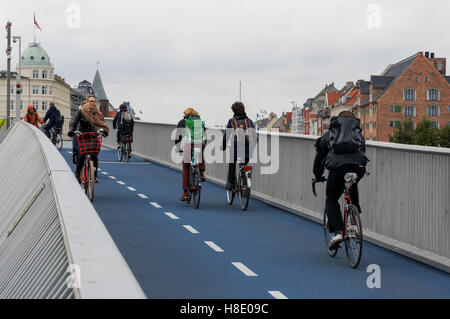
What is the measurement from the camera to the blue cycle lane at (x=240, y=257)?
733 cm

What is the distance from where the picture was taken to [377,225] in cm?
1044

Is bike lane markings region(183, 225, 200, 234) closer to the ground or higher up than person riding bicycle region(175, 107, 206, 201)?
closer to the ground

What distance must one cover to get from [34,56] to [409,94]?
8259 cm

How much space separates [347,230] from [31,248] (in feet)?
11.6

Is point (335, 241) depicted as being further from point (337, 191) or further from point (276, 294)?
point (276, 294)

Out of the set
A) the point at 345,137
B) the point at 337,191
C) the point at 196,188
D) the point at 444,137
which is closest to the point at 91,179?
the point at 196,188

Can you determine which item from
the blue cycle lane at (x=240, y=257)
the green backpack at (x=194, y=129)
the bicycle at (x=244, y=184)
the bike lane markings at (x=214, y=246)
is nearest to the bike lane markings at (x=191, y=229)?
the blue cycle lane at (x=240, y=257)

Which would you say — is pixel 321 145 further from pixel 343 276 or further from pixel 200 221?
pixel 200 221

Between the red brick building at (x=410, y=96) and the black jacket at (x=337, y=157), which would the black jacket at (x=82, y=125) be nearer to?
the black jacket at (x=337, y=157)

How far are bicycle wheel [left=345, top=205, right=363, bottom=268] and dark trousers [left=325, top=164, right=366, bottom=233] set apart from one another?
0.45 ft

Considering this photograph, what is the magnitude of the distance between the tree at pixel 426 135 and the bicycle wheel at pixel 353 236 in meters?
112

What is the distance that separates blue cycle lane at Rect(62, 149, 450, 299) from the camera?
7332mm

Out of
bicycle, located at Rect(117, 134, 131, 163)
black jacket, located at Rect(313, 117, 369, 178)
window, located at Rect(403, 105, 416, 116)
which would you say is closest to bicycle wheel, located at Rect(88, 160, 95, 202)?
black jacket, located at Rect(313, 117, 369, 178)

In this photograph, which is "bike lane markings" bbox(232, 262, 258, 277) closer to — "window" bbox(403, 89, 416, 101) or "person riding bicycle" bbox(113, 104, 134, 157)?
"person riding bicycle" bbox(113, 104, 134, 157)
